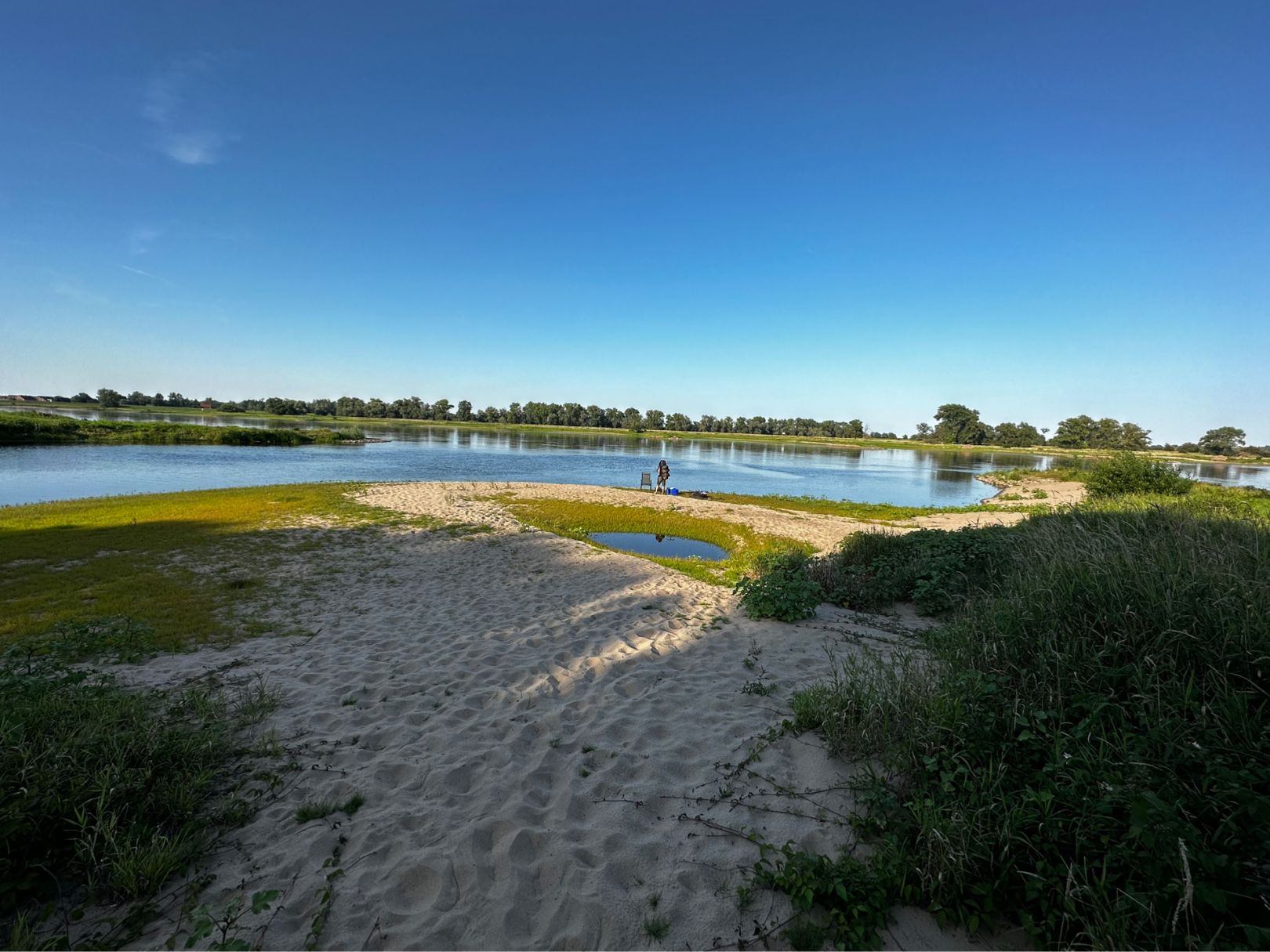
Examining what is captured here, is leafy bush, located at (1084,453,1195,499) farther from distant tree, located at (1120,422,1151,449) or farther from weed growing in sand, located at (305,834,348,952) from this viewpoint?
distant tree, located at (1120,422,1151,449)

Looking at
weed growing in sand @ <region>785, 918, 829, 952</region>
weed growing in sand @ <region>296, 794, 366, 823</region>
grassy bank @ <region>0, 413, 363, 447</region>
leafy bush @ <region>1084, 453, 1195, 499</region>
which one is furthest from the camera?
grassy bank @ <region>0, 413, 363, 447</region>

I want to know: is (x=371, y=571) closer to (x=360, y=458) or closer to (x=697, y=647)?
(x=697, y=647)

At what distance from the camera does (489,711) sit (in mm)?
5344

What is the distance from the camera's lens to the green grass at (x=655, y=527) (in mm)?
14430

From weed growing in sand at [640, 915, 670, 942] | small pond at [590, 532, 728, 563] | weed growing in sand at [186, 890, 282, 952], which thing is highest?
weed growing in sand at [186, 890, 282, 952]

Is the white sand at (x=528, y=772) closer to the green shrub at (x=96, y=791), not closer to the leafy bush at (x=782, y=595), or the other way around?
the leafy bush at (x=782, y=595)

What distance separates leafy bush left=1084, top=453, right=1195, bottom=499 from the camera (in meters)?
19.7

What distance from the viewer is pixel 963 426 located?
16212 centimetres

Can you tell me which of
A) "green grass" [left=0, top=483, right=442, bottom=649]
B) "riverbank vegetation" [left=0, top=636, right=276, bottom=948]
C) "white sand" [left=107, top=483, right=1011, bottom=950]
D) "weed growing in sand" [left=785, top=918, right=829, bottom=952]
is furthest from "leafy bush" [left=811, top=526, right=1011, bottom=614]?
"green grass" [left=0, top=483, right=442, bottom=649]

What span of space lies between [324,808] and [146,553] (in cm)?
1246

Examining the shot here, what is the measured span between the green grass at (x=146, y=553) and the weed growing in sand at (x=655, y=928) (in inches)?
293

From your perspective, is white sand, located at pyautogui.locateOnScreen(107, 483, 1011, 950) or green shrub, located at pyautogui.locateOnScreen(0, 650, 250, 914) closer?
green shrub, located at pyautogui.locateOnScreen(0, 650, 250, 914)

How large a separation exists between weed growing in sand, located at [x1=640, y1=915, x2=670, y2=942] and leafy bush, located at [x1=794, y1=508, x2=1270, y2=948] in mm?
1375

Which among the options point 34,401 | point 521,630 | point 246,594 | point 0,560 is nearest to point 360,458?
point 0,560
